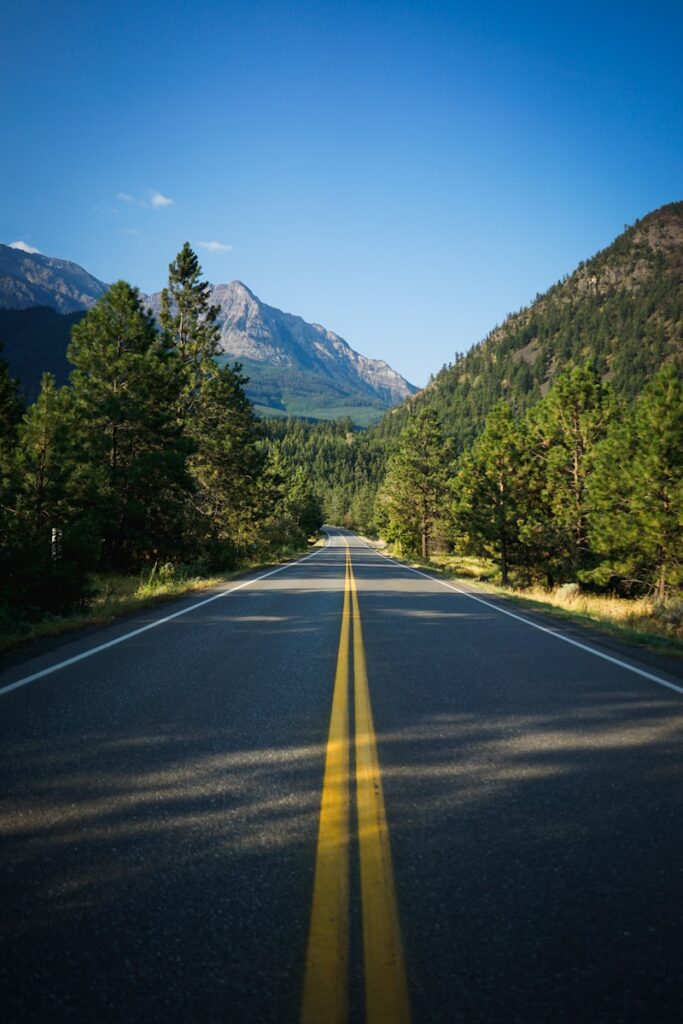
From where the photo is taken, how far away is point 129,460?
23000 mm

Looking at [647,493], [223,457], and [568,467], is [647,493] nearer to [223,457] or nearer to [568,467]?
[568,467]

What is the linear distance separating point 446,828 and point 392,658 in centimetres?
444

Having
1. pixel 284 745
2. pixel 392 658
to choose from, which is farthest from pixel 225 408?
pixel 284 745

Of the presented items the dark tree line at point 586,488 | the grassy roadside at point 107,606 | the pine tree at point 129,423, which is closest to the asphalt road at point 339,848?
the grassy roadside at point 107,606

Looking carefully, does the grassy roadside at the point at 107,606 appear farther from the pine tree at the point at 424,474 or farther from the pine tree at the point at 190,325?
the pine tree at the point at 424,474

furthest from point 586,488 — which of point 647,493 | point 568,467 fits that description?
point 647,493

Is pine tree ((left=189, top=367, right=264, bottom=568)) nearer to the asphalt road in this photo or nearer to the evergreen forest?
the evergreen forest

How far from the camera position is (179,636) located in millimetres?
8672

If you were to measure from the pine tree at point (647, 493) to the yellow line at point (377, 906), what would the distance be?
18.3 metres

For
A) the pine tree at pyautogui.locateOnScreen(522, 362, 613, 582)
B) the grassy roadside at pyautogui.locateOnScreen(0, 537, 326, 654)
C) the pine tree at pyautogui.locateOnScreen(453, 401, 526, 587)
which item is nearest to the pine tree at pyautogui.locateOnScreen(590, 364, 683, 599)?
the pine tree at pyautogui.locateOnScreen(522, 362, 613, 582)

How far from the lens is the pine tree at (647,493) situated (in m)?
18.8

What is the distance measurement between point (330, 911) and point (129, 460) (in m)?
22.9

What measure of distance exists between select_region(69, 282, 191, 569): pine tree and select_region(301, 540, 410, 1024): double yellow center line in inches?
777

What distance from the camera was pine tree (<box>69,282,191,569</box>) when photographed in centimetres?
2186
